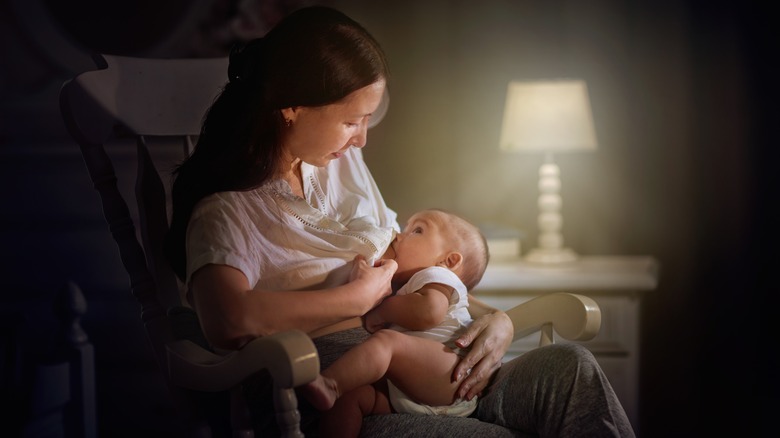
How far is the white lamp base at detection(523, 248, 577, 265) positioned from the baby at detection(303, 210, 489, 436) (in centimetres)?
90

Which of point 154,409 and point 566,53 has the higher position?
point 566,53

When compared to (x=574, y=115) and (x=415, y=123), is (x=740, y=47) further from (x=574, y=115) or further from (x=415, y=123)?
(x=415, y=123)

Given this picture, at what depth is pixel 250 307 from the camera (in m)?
1.07

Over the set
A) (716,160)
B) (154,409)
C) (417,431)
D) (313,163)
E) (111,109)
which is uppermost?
(111,109)

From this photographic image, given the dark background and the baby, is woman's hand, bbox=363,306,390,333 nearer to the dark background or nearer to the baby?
the baby

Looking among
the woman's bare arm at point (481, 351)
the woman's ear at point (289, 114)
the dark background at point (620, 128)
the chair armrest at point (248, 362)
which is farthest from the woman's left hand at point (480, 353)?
the dark background at point (620, 128)

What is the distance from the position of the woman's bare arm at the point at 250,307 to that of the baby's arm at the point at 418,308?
0.34 feet

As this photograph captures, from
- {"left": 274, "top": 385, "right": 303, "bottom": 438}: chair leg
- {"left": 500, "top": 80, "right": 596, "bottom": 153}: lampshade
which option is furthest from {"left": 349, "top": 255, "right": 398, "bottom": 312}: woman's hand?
{"left": 500, "top": 80, "right": 596, "bottom": 153}: lampshade

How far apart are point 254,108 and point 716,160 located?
1.75 meters

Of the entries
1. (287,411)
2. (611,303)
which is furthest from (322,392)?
(611,303)

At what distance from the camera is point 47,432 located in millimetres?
1878

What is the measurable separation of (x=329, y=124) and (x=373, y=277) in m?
0.26

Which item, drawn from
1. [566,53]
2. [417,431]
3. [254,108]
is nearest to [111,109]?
[254,108]

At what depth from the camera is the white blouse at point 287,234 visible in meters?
1.13
